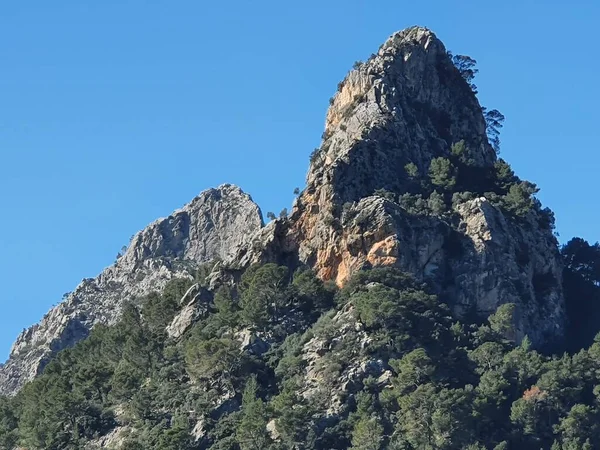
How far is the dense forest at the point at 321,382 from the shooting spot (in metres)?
121

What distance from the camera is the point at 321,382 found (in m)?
127

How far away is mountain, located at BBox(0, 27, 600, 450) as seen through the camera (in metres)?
122

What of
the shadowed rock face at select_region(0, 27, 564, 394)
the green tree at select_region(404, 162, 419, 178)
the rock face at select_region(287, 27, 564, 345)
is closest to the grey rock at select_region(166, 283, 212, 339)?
the shadowed rock face at select_region(0, 27, 564, 394)

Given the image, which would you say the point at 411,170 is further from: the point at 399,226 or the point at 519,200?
the point at 399,226

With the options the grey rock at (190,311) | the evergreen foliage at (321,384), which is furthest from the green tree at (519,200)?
the grey rock at (190,311)

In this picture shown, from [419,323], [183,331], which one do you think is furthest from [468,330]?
[183,331]

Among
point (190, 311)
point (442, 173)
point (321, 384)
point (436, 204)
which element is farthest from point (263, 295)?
point (442, 173)

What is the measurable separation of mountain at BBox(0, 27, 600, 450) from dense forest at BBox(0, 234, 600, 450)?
0.18 meters

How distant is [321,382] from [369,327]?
7832 mm

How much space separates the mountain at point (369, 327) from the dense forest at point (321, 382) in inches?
7.3

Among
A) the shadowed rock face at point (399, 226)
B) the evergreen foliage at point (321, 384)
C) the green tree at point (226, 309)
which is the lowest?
the evergreen foliage at point (321, 384)

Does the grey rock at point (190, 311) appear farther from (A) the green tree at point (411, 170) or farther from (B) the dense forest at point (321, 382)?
(A) the green tree at point (411, 170)

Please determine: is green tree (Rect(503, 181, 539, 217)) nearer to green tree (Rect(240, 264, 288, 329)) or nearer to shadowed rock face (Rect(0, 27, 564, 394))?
shadowed rock face (Rect(0, 27, 564, 394))

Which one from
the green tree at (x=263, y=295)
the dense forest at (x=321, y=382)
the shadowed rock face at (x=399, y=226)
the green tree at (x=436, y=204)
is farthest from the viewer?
the green tree at (x=436, y=204)
